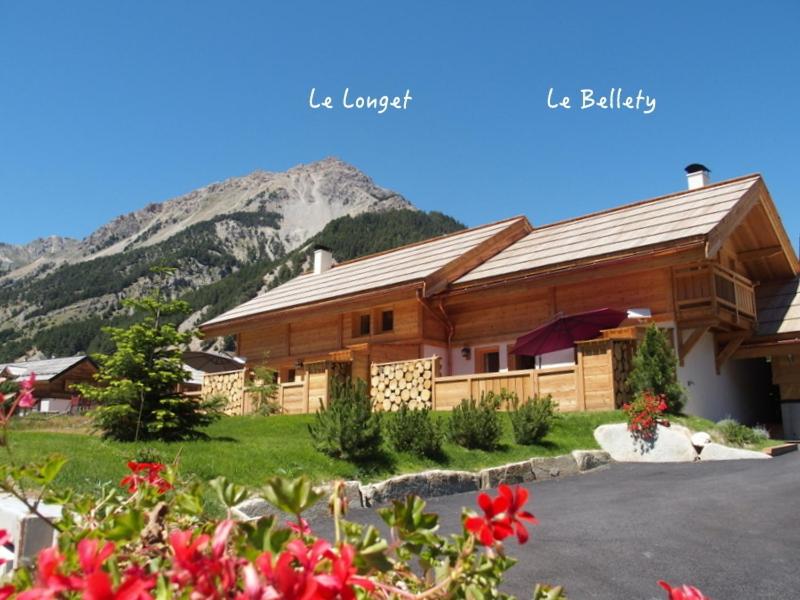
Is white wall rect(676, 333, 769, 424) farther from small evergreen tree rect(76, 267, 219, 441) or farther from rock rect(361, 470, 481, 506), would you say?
small evergreen tree rect(76, 267, 219, 441)

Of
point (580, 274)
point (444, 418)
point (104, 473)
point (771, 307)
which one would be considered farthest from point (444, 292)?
point (104, 473)

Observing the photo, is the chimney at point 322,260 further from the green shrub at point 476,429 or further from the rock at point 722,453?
the rock at point 722,453

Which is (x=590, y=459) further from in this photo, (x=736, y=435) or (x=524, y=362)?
(x=524, y=362)

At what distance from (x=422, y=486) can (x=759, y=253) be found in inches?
680

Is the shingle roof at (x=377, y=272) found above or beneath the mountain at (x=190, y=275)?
beneath

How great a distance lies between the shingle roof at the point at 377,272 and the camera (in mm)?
23797

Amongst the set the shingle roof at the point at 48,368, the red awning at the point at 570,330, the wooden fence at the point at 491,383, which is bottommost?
the wooden fence at the point at 491,383

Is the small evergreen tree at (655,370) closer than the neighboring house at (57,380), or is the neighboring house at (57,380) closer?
the small evergreen tree at (655,370)

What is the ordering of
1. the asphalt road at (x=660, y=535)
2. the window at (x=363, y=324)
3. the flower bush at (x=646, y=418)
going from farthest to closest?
the window at (x=363, y=324) → the flower bush at (x=646, y=418) → the asphalt road at (x=660, y=535)

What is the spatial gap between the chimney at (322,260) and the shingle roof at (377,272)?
65cm

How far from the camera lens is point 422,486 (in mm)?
9461

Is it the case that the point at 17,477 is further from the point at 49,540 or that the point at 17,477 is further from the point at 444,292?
the point at 444,292

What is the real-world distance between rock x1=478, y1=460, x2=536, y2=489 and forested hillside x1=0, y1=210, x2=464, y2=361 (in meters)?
100.0

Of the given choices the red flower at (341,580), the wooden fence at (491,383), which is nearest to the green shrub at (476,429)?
the wooden fence at (491,383)
